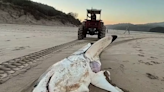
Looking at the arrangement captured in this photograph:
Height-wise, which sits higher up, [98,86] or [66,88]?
[66,88]

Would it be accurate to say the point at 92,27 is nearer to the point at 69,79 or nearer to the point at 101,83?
the point at 101,83

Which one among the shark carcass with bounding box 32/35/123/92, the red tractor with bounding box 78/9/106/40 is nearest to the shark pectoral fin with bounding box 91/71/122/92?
the shark carcass with bounding box 32/35/123/92

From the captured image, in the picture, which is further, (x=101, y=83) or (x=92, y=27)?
(x=92, y=27)

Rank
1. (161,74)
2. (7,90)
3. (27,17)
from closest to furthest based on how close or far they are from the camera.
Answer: (7,90)
(161,74)
(27,17)

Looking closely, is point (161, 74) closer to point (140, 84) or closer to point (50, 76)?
point (140, 84)

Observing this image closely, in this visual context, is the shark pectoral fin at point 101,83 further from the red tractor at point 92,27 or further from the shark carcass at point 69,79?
the red tractor at point 92,27

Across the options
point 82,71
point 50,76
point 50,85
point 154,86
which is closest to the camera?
point 50,85

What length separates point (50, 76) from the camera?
2.01 metres

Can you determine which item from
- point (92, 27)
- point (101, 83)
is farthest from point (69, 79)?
point (92, 27)

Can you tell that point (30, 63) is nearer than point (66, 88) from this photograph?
No

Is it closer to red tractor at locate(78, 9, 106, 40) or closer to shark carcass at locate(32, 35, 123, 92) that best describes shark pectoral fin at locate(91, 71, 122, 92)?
shark carcass at locate(32, 35, 123, 92)

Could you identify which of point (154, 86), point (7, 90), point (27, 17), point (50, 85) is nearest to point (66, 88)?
point (50, 85)

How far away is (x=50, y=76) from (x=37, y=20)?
1364 inches

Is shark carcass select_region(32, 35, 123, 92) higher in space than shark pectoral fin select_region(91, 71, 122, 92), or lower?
higher
